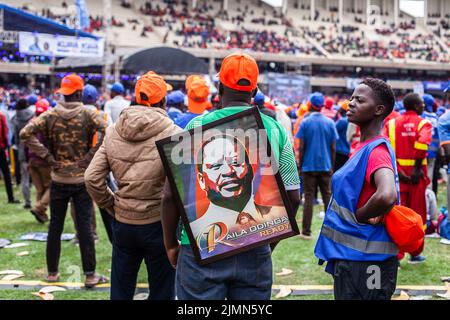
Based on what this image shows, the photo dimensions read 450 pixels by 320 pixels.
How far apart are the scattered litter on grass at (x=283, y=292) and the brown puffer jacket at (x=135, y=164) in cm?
179

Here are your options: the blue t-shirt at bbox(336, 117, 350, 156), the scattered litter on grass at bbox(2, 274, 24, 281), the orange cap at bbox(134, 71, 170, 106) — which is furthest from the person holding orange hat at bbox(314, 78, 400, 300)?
the blue t-shirt at bbox(336, 117, 350, 156)

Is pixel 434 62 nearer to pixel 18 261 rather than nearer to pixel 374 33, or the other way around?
pixel 374 33

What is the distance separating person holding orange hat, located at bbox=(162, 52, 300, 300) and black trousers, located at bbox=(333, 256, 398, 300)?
0.49 m

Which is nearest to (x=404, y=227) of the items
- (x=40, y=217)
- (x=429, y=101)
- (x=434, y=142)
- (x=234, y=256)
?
(x=234, y=256)

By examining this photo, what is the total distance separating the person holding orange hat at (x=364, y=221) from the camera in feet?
8.56

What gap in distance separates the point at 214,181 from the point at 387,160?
919mm

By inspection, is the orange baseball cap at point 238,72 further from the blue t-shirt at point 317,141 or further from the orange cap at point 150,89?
the blue t-shirt at point 317,141

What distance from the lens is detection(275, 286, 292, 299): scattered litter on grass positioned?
4.67 meters

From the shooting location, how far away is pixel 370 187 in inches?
103

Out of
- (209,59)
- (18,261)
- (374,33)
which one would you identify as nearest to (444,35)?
(374,33)

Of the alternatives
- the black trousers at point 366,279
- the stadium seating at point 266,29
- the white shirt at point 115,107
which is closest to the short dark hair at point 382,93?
the black trousers at point 366,279

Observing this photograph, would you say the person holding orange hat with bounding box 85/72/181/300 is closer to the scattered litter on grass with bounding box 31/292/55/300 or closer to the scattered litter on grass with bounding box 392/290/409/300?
the scattered litter on grass with bounding box 31/292/55/300

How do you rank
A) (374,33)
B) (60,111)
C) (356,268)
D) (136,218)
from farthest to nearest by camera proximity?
(374,33), (60,111), (136,218), (356,268)

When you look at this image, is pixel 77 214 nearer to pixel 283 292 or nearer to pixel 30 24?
pixel 283 292
